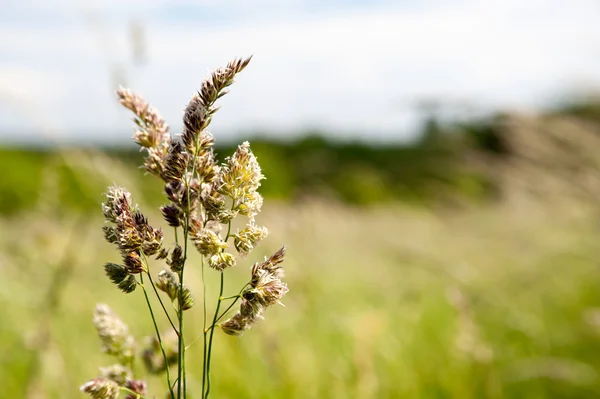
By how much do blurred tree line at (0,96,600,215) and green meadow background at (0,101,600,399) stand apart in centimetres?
4

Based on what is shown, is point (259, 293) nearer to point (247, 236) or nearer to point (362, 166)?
point (247, 236)

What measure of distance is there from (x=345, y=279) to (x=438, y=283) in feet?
3.74

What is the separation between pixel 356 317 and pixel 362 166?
29863mm

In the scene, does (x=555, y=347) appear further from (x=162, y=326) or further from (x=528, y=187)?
(x=162, y=326)

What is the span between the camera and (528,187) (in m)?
5.27

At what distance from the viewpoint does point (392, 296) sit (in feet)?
15.4

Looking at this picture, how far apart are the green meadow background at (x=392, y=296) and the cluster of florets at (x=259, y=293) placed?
128cm

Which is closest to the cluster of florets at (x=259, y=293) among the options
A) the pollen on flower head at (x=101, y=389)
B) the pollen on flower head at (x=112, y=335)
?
the pollen on flower head at (x=101, y=389)

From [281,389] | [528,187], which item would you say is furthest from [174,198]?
[528,187]

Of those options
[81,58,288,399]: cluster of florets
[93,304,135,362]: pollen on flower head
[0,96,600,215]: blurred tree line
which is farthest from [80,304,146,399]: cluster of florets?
[0,96,600,215]: blurred tree line

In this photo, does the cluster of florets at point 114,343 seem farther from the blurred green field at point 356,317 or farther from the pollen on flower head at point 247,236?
the blurred green field at point 356,317

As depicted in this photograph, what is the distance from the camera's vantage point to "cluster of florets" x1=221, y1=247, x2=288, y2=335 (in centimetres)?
83

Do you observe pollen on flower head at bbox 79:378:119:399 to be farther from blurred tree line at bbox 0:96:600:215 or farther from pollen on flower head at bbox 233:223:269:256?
blurred tree line at bbox 0:96:600:215

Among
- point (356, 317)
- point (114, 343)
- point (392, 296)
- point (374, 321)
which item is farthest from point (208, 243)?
point (392, 296)
